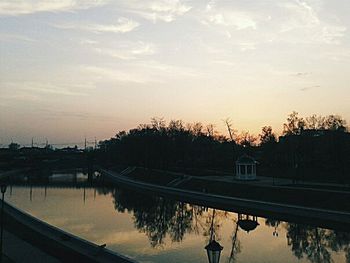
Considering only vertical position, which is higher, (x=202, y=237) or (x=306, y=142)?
(x=306, y=142)

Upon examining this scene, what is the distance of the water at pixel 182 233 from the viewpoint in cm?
2764

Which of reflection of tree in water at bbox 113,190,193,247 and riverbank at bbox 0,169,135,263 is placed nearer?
riverbank at bbox 0,169,135,263

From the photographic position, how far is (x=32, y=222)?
108ft

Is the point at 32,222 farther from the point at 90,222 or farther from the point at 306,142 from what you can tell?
the point at 306,142

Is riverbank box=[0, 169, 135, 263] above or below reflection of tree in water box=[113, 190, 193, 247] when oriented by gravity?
above

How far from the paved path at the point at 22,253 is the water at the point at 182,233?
6367 mm

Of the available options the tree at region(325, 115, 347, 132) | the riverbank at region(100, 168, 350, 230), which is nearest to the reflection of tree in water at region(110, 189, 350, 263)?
the riverbank at region(100, 168, 350, 230)

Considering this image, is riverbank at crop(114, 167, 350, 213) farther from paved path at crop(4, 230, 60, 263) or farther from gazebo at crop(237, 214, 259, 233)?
paved path at crop(4, 230, 60, 263)

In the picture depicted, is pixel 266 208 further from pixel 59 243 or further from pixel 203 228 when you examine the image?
pixel 59 243

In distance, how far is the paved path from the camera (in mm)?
20578

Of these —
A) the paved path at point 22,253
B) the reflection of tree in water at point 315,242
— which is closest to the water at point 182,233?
the reflection of tree in water at point 315,242

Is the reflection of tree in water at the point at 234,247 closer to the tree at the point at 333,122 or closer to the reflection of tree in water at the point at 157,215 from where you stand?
the reflection of tree in water at the point at 157,215

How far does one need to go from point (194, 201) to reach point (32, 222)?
1023 inches

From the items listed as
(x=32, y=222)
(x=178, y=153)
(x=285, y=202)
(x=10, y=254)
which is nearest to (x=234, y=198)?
(x=285, y=202)
